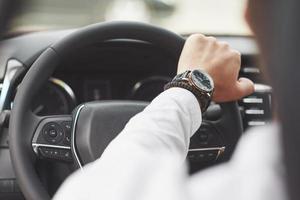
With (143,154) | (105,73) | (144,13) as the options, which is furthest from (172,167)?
(144,13)

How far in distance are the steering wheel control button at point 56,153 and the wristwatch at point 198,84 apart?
0.42m

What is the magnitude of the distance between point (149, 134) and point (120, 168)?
2.3 inches

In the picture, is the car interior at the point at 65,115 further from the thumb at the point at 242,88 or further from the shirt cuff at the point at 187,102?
the shirt cuff at the point at 187,102

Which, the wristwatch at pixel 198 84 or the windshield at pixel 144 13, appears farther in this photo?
the windshield at pixel 144 13

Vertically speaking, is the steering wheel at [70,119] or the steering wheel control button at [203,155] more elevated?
the steering wheel at [70,119]

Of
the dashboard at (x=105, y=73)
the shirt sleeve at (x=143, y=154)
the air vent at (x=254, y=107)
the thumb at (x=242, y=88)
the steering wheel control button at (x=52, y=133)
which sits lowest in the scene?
the air vent at (x=254, y=107)

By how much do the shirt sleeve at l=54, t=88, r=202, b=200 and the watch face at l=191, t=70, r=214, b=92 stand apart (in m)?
0.04

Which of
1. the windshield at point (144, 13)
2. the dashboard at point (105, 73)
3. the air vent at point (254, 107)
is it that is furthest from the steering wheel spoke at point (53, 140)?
the windshield at point (144, 13)

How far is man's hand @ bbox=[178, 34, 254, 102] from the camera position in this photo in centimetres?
85

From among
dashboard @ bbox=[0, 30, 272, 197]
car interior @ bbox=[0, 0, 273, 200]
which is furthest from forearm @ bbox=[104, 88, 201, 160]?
dashboard @ bbox=[0, 30, 272, 197]

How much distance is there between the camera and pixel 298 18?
0.42 meters

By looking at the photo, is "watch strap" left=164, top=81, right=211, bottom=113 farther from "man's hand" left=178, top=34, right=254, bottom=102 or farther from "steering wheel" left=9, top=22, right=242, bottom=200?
"steering wheel" left=9, top=22, right=242, bottom=200

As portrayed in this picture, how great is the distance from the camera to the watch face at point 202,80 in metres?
0.79

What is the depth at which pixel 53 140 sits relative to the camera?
3.91 ft
